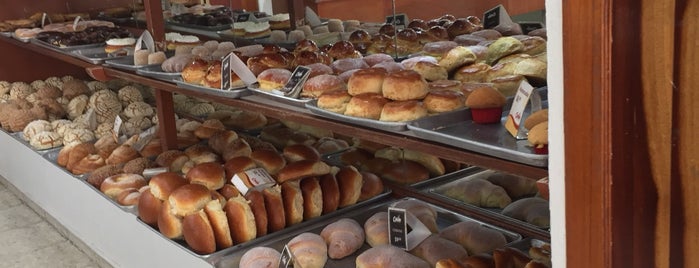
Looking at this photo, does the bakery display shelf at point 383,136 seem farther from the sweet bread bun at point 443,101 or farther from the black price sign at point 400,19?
the black price sign at point 400,19

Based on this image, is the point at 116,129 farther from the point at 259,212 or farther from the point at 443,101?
the point at 443,101

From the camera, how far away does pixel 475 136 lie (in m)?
1.70

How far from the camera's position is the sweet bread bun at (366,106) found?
2.04 metres

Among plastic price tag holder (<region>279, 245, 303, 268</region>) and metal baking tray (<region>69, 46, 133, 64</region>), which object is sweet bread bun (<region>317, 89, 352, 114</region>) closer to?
plastic price tag holder (<region>279, 245, 303, 268</region>)

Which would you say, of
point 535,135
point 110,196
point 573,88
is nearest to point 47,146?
point 110,196

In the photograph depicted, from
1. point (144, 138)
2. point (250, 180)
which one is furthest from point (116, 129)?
point (250, 180)

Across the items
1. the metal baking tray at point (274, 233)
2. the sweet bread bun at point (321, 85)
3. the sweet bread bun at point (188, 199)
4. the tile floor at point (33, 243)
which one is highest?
the sweet bread bun at point (321, 85)

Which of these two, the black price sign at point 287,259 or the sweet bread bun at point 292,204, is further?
the sweet bread bun at point 292,204

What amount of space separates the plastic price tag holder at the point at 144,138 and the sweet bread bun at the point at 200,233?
4.61 ft

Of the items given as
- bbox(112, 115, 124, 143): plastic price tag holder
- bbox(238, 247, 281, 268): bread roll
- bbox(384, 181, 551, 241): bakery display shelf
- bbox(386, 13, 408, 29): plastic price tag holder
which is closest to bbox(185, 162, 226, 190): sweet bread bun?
bbox(238, 247, 281, 268): bread roll

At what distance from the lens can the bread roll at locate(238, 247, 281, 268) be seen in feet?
7.74

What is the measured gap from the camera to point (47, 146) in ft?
13.4

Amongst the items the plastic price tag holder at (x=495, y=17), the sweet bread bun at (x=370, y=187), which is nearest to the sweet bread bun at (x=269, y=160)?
the sweet bread bun at (x=370, y=187)

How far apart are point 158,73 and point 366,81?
1.26 m
